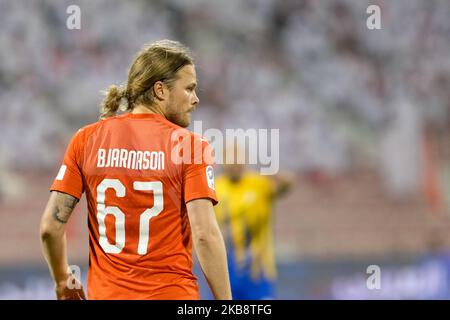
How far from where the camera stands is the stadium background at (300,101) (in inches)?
402

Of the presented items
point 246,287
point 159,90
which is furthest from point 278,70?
point 159,90

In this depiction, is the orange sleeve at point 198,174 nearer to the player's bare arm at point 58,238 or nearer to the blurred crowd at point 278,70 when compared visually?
the player's bare arm at point 58,238

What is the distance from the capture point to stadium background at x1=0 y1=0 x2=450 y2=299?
402 inches

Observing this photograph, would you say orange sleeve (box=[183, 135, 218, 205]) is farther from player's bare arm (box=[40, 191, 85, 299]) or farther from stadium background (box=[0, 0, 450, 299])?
stadium background (box=[0, 0, 450, 299])

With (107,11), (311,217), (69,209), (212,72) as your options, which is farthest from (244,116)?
(69,209)

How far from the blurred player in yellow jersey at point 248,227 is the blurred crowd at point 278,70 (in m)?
4.16

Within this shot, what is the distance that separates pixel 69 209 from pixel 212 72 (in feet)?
26.6

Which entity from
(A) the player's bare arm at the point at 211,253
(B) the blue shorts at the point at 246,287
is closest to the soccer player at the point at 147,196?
(A) the player's bare arm at the point at 211,253

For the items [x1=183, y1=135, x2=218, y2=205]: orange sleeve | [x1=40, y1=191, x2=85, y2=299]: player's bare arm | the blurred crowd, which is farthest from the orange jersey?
the blurred crowd

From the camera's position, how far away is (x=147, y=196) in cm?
293

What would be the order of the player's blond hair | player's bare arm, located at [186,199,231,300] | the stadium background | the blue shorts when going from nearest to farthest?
player's bare arm, located at [186,199,231,300], the player's blond hair, the blue shorts, the stadium background

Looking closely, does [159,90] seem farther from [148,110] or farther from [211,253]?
[211,253]

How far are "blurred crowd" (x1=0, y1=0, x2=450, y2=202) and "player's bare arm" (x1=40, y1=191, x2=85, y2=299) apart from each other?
7376 mm

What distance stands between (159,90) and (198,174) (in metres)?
0.37
